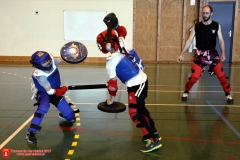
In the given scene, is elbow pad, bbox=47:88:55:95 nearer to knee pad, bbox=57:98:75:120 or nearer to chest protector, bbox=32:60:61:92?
chest protector, bbox=32:60:61:92

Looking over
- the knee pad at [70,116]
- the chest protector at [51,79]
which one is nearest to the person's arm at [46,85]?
the chest protector at [51,79]

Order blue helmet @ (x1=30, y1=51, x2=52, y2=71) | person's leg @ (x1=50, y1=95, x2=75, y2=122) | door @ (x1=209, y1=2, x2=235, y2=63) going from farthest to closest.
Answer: door @ (x1=209, y1=2, x2=235, y2=63) → person's leg @ (x1=50, y1=95, x2=75, y2=122) → blue helmet @ (x1=30, y1=51, x2=52, y2=71)

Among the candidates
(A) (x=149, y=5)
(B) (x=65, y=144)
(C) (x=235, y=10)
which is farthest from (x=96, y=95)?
(C) (x=235, y=10)

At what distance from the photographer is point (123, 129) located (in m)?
4.55

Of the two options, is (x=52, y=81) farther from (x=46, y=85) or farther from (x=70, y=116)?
(x=70, y=116)

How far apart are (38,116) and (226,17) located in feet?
39.9

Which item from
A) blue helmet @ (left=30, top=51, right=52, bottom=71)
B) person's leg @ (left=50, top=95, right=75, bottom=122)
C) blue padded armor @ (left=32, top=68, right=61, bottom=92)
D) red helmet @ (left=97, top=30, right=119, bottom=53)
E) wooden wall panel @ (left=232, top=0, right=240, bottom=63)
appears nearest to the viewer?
red helmet @ (left=97, top=30, right=119, bottom=53)

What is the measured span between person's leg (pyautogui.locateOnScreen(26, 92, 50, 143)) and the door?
11208mm

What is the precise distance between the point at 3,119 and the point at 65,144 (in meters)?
1.74

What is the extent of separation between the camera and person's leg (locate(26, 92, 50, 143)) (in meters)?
4.08

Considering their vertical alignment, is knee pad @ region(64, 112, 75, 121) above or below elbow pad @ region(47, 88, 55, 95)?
below

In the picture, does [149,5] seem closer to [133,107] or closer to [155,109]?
[155,109]

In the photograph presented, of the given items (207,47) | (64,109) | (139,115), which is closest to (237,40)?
(207,47)

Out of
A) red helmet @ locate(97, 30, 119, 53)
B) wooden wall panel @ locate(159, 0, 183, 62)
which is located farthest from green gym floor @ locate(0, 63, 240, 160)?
wooden wall panel @ locate(159, 0, 183, 62)
